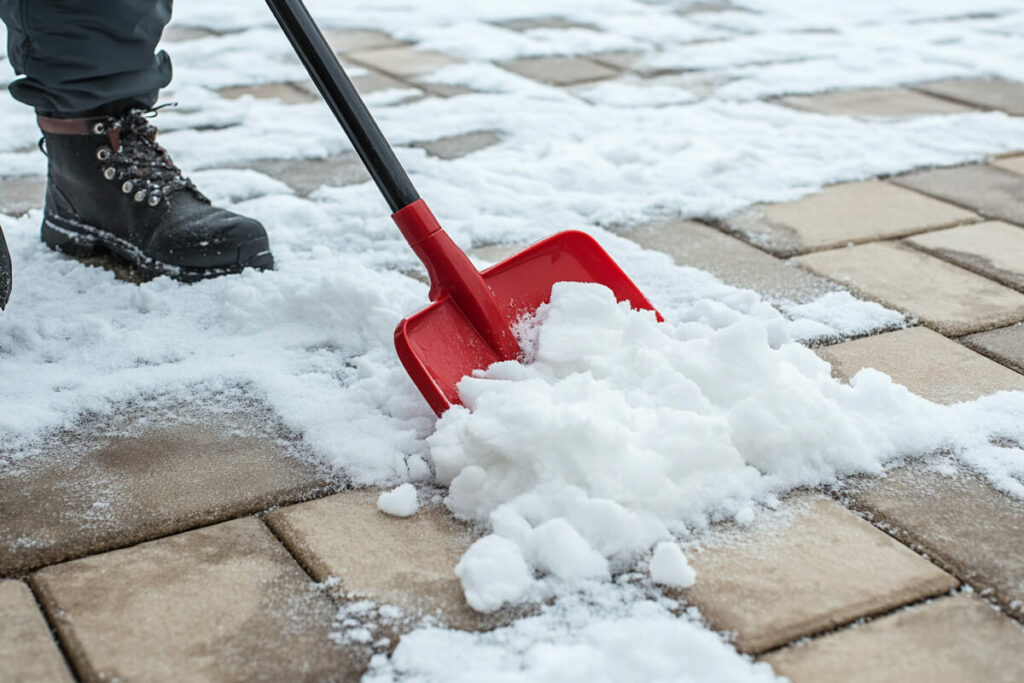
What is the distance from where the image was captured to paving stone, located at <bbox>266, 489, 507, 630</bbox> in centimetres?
100

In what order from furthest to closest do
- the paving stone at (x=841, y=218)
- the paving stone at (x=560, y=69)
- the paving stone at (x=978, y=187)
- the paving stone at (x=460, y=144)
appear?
the paving stone at (x=560, y=69), the paving stone at (x=460, y=144), the paving stone at (x=978, y=187), the paving stone at (x=841, y=218)

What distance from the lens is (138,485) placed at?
1.18 meters

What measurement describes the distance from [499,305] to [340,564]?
450mm

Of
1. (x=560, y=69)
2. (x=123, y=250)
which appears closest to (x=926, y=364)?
(x=123, y=250)

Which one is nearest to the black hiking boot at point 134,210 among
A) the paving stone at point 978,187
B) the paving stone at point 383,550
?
the paving stone at point 383,550

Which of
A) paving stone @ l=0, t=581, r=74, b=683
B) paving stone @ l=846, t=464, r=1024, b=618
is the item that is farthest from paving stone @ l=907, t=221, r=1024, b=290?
paving stone @ l=0, t=581, r=74, b=683

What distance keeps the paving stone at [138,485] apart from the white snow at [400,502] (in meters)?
0.09

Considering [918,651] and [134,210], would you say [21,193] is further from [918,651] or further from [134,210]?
[918,651]

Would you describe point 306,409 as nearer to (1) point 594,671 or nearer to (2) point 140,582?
(2) point 140,582

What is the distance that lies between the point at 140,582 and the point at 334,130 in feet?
5.64

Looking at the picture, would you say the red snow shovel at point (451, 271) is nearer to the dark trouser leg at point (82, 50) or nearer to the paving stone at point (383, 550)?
the paving stone at point (383, 550)

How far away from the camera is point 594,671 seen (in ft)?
2.91

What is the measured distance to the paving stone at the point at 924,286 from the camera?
1.62 m

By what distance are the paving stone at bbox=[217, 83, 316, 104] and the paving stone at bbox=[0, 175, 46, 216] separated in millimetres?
781
